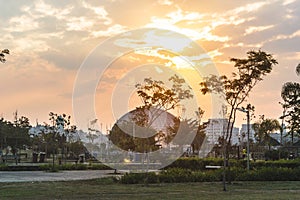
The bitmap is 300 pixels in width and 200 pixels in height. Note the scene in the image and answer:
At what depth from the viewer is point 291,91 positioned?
29.9 meters

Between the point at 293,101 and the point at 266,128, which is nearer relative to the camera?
the point at 293,101

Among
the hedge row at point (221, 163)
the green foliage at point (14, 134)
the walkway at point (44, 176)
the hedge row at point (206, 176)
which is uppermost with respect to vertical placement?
the green foliage at point (14, 134)

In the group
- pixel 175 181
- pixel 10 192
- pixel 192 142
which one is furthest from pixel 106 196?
pixel 192 142

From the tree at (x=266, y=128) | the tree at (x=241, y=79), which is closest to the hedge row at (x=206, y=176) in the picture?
the tree at (x=241, y=79)

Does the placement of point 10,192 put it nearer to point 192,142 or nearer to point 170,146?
point 170,146

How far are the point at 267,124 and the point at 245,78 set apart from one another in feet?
95.8

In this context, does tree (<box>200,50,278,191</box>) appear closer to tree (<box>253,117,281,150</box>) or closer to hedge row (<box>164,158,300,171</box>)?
hedge row (<box>164,158,300,171</box>)

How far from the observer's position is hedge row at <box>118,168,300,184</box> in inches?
738

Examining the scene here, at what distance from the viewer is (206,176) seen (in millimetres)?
20203

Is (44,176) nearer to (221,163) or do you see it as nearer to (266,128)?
(221,163)

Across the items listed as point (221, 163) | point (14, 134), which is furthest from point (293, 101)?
point (14, 134)

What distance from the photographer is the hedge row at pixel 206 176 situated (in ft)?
61.5

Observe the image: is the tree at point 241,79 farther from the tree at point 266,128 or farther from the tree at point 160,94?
the tree at point 266,128

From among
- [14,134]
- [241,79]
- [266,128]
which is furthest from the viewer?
[266,128]
